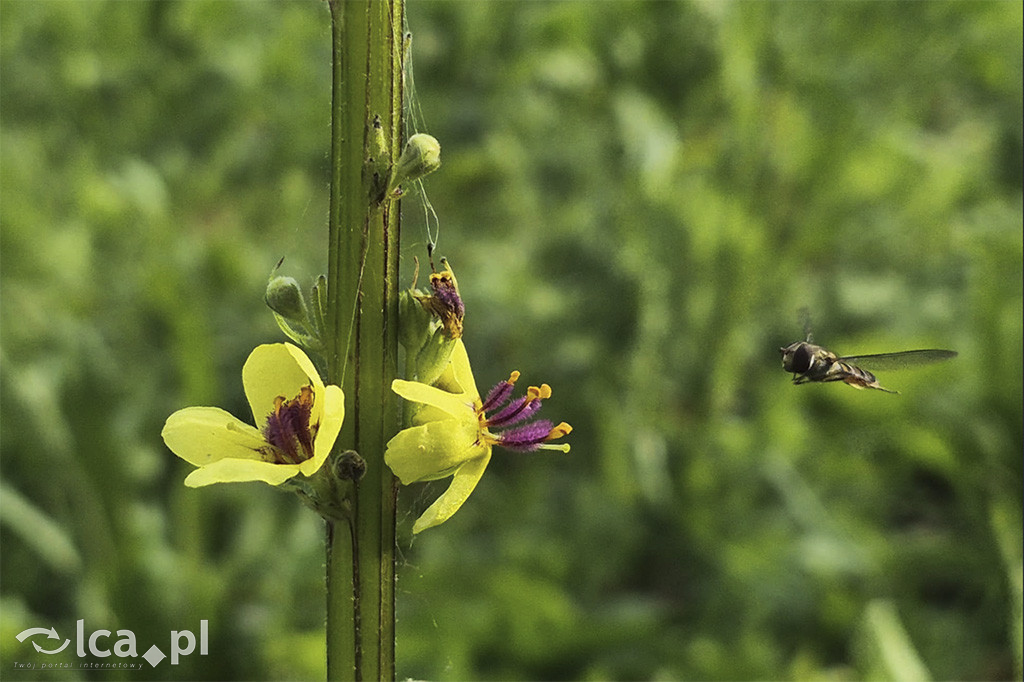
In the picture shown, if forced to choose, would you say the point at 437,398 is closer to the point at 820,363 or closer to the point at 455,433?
the point at 455,433

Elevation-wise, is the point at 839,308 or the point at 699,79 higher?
the point at 699,79

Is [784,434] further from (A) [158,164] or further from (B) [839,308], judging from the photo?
(A) [158,164]

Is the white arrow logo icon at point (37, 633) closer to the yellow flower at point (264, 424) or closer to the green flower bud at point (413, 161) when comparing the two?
the yellow flower at point (264, 424)

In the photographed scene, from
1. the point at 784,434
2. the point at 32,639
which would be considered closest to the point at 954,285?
the point at 784,434

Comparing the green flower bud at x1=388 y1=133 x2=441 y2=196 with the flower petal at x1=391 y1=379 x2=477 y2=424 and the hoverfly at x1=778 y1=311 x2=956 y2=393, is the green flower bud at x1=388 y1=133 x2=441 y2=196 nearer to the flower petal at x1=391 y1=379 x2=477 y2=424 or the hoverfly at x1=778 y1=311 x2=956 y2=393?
the flower petal at x1=391 y1=379 x2=477 y2=424

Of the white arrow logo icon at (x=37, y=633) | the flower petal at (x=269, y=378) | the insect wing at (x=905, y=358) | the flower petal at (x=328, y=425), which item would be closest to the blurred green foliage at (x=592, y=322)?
the white arrow logo icon at (x=37, y=633)

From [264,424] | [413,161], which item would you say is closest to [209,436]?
[264,424]
